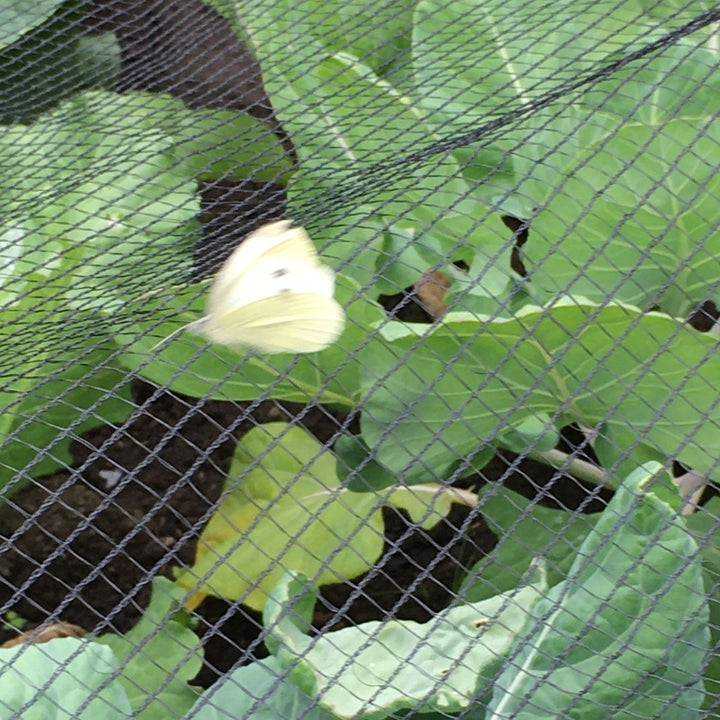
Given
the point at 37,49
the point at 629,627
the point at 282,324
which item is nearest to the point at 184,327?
the point at 282,324

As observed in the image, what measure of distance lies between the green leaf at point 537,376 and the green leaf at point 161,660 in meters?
0.32

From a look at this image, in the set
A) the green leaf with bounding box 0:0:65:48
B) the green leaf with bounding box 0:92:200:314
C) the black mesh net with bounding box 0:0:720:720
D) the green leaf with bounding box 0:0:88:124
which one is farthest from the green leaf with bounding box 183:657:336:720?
the green leaf with bounding box 0:0:65:48

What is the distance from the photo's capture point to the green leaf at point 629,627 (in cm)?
76

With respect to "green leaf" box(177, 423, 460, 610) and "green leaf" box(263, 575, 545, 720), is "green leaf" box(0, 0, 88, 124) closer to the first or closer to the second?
"green leaf" box(177, 423, 460, 610)

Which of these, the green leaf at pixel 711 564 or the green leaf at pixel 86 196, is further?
the green leaf at pixel 86 196

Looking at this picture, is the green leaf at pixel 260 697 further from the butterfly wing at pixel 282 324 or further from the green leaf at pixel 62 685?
the butterfly wing at pixel 282 324

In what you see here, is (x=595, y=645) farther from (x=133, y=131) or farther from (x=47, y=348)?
(x=133, y=131)

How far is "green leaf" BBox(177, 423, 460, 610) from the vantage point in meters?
1.11

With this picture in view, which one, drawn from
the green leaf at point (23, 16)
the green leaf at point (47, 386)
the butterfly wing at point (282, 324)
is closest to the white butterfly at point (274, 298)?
the butterfly wing at point (282, 324)

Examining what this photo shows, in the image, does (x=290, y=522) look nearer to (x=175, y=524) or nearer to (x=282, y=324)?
(x=175, y=524)

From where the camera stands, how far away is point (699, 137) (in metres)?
0.96

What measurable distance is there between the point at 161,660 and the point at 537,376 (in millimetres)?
538

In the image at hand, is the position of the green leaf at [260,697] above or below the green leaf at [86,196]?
below

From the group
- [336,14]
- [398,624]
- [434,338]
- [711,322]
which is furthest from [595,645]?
[336,14]
